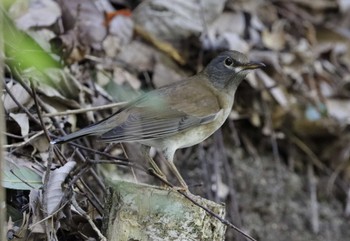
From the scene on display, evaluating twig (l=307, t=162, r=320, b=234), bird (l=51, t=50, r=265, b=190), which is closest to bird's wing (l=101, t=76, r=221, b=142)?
bird (l=51, t=50, r=265, b=190)

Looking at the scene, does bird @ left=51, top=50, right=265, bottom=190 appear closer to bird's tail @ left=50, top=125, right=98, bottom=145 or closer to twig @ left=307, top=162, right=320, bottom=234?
bird's tail @ left=50, top=125, right=98, bottom=145

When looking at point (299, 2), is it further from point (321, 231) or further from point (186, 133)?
point (186, 133)

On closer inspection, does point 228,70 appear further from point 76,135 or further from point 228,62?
point 76,135

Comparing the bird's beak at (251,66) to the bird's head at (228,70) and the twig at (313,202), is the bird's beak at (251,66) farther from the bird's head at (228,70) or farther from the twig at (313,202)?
the twig at (313,202)

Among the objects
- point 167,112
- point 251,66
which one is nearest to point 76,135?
point 167,112

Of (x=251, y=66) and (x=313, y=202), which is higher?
(x=251, y=66)

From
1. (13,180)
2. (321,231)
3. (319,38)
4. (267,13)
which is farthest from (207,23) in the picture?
(13,180)

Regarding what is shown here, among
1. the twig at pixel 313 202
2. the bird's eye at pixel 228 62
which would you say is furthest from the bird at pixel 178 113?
the twig at pixel 313 202
